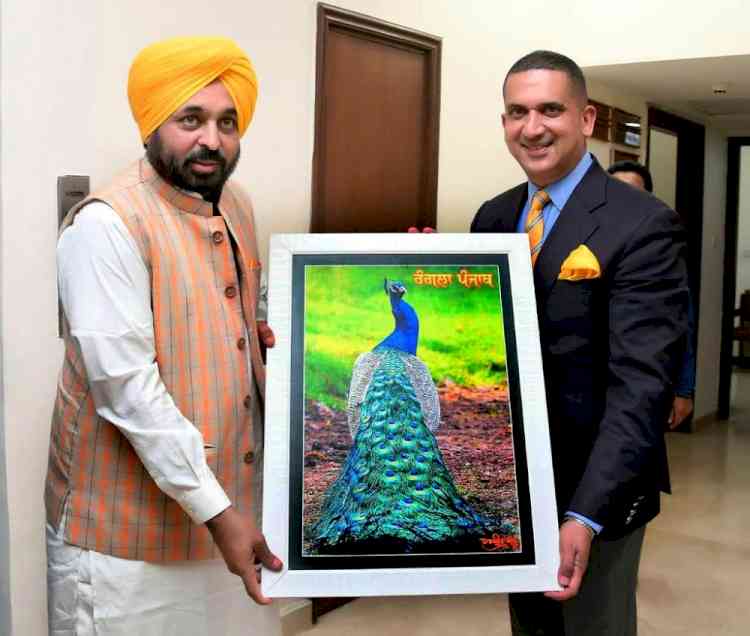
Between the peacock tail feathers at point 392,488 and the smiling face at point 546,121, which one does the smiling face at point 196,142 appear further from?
the smiling face at point 546,121

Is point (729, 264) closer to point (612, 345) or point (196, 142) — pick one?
point (612, 345)

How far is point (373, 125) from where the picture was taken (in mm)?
3768

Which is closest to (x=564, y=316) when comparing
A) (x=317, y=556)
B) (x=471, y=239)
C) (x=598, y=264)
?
(x=598, y=264)

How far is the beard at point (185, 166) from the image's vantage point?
5.62 ft

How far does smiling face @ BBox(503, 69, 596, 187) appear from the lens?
1915mm

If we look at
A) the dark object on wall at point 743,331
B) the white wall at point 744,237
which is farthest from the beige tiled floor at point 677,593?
the white wall at point 744,237

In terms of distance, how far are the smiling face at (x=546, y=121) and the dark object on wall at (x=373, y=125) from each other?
5.20 ft

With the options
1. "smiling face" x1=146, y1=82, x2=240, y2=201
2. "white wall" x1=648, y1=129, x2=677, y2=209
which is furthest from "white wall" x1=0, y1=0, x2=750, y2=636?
"white wall" x1=648, y1=129, x2=677, y2=209

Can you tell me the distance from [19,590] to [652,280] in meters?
1.91

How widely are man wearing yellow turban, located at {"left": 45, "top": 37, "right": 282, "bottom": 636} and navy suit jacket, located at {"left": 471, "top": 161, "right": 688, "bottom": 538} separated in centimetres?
59

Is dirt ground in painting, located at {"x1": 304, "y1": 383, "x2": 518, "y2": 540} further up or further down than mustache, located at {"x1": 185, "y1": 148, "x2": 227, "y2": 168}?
further down

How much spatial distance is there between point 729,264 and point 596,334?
656 cm

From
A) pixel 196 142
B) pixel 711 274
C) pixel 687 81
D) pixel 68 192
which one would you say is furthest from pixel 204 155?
pixel 711 274
